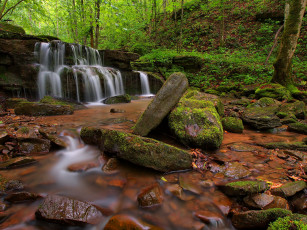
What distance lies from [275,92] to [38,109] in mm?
9873

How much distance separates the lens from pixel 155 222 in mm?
1903

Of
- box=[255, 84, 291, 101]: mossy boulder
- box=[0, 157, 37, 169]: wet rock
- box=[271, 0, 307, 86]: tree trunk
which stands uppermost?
box=[271, 0, 307, 86]: tree trunk

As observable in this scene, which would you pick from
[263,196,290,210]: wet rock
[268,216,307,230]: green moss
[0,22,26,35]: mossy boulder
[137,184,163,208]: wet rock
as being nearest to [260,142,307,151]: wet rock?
[263,196,290,210]: wet rock

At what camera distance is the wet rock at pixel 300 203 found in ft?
6.28

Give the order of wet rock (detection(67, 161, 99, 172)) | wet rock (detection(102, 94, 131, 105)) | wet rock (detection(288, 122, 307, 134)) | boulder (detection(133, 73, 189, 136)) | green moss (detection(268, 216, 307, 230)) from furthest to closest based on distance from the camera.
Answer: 1. wet rock (detection(102, 94, 131, 105))
2. wet rock (detection(288, 122, 307, 134))
3. boulder (detection(133, 73, 189, 136))
4. wet rock (detection(67, 161, 99, 172))
5. green moss (detection(268, 216, 307, 230))

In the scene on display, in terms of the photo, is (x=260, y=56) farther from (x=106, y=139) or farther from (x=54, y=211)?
(x=54, y=211)

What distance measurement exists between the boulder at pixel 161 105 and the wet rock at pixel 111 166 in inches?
34.5

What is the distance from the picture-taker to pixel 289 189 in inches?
81.7

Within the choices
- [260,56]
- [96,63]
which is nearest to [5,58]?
[96,63]

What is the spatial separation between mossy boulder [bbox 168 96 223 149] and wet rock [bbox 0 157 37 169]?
2.68m

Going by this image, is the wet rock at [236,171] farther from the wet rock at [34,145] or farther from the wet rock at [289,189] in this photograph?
the wet rock at [34,145]

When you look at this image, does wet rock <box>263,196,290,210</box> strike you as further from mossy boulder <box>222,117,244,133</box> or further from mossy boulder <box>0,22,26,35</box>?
mossy boulder <box>0,22,26,35</box>

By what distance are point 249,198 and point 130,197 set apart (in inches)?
58.0

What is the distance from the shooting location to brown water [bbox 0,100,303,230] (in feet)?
6.34
